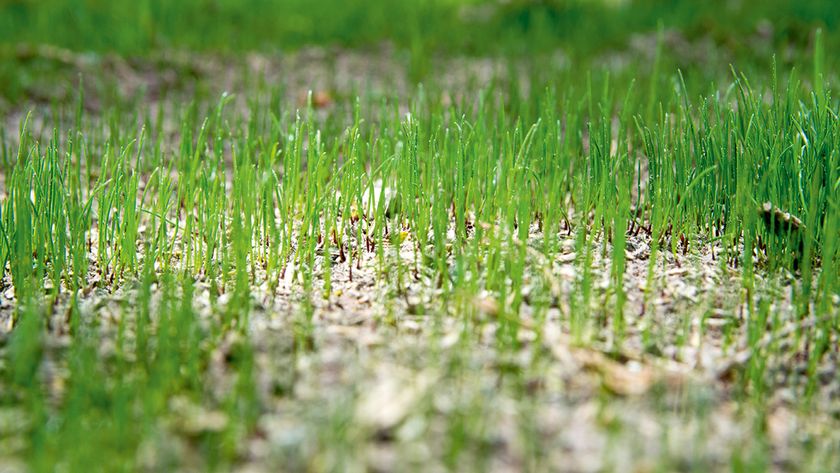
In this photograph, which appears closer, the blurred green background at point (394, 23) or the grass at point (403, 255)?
the grass at point (403, 255)

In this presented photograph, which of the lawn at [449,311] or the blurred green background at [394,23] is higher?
the blurred green background at [394,23]

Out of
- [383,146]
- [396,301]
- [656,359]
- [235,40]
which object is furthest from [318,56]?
[656,359]

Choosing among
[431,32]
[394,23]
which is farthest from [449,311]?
[394,23]

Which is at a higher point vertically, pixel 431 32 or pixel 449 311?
pixel 431 32

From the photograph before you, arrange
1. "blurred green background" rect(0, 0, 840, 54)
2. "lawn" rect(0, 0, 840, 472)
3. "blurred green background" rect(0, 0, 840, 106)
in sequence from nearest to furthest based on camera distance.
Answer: "lawn" rect(0, 0, 840, 472), "blurred green background" rect(0, 0, 840, 106), "blurred green background" rect(0, 0, 840, 54)

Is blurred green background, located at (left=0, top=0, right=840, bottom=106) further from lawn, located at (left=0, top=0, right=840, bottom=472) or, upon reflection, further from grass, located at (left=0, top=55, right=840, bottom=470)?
grass, located at (left=0, top=55, right=840, bottom=470)

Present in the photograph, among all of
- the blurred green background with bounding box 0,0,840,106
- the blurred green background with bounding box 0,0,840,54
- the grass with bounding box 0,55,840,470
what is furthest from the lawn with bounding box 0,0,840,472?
the blurred green background with bounding box 0,0,840,54

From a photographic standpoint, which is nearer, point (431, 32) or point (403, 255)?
point (403, 255)

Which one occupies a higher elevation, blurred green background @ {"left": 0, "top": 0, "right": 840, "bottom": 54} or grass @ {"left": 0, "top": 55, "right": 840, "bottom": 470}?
blurred green background @ {"left": 0, "top": 0, "right": 840, "bottom": 54}

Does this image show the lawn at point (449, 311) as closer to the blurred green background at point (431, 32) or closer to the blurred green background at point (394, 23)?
the blurred green background at point (431, 32)

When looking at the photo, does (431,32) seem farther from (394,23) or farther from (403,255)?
(403,255)

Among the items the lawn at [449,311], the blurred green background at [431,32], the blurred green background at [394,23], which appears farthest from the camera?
the blurred green background at [394,23]

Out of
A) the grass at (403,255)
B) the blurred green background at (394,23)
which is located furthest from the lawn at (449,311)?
the blurred green background at (394,23)

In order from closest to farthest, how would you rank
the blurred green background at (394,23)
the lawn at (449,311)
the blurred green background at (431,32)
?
the lawn at (449,311) < the blurred green background at (431,32) < the blurred green background at (394,23)
